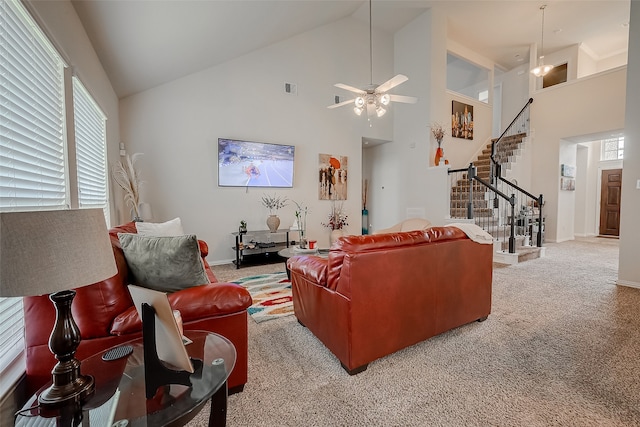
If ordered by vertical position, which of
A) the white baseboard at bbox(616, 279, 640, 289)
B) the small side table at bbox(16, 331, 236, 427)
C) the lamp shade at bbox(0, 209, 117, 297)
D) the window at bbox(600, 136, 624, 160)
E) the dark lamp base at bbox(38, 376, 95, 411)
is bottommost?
the white baseboard at bbox(616, 279, 640, 289)

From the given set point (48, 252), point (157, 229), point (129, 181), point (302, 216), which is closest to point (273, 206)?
point (302, 216)

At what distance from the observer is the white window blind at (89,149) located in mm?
2412

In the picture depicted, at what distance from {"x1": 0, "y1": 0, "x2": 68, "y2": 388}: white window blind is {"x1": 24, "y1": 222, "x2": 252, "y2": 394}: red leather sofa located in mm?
144

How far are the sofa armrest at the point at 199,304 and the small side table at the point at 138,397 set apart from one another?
17 centimetres

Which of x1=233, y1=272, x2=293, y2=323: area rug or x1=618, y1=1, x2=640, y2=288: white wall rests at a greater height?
x1=618, y1=1, x2=640, y2=288: white wall

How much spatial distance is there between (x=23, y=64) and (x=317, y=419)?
2434 millimetres

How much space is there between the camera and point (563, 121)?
264 inches

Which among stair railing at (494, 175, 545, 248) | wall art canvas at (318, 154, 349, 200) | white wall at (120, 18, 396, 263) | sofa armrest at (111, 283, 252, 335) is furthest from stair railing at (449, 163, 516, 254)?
sofa armrest at (111, 283, 252, 335)

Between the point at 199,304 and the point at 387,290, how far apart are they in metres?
1.10

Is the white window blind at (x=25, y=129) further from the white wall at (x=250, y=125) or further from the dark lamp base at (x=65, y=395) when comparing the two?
the white wall at (x=250, y=125)

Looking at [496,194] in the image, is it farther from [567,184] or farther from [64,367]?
[64,367]

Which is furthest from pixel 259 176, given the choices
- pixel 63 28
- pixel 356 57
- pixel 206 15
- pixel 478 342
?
pixel 478 342

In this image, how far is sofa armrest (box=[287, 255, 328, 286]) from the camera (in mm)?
1934

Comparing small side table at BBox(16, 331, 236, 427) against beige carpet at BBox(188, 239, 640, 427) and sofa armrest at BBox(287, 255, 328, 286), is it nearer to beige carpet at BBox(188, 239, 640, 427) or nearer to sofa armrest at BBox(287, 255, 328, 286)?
beige carpet at BBox(188, 239, 640, 427)
